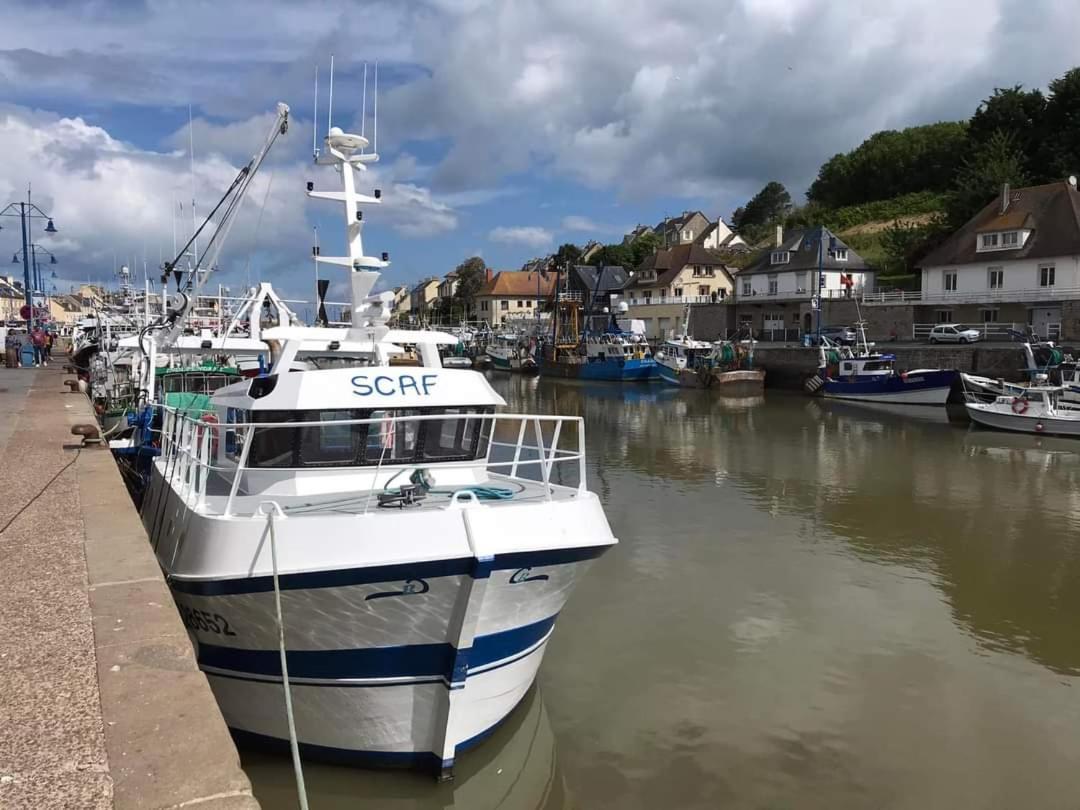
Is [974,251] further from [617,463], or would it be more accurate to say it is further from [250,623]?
[250,623]

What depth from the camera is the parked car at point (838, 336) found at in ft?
167

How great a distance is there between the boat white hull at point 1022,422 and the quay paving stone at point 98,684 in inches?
1247

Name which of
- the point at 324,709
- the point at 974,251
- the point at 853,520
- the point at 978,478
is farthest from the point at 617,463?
the point at 974,251

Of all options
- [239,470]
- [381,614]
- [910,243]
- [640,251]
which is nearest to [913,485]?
[381,614]

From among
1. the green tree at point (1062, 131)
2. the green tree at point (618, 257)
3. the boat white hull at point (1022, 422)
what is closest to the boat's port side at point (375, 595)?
the boat white hull at point (1022, 422)

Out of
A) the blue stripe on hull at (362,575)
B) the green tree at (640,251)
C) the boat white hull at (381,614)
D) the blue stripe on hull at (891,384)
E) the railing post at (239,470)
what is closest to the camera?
the blue stripe on hull at (362,575)

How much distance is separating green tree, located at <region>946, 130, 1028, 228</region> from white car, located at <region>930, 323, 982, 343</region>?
16.6 m

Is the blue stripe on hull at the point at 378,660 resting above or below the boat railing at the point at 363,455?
below

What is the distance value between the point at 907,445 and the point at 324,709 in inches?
1043

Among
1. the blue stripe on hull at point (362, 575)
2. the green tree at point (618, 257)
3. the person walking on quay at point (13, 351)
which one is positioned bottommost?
the blue stripe on hull at point (362, 575)

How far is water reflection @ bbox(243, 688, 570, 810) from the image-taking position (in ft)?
23.0

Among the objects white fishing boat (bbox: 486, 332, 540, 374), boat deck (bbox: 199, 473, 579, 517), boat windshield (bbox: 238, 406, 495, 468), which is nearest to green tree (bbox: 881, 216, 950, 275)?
white fishing boat (bbox: 486, 332, 540, 374)

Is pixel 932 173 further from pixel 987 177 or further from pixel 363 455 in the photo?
pixel 363 455

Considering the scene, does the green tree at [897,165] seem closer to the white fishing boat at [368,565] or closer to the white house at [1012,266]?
the white house at [1012,266]
